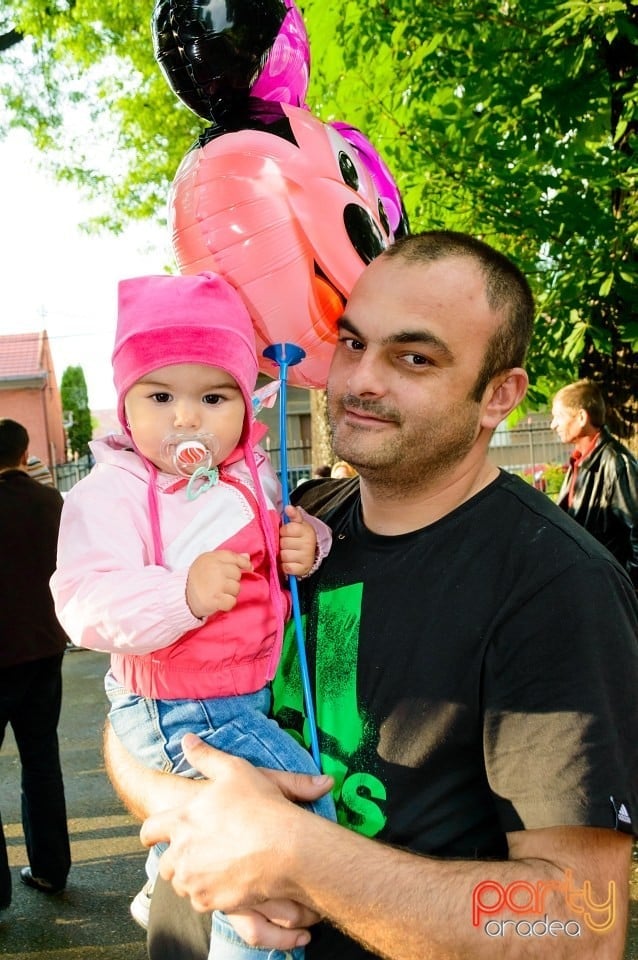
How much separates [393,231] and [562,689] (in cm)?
129

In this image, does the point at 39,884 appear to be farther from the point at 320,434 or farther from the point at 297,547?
the point at 320,434

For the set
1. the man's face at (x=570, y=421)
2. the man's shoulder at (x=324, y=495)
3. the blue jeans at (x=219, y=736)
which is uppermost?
the man's shoulder at (x=324, y=495)

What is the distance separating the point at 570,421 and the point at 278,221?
4181 millimetres

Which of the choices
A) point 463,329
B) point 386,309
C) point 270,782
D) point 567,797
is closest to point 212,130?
point 386,309

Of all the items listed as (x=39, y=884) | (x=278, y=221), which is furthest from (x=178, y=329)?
(x=39, y=884)

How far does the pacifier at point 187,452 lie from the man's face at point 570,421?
4.30 metres

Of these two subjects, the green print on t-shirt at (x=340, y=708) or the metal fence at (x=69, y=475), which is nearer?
the green print on t-shirt at (x=340, y=708)

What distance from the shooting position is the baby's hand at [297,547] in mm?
1854

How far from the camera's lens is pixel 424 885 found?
1.42 meters

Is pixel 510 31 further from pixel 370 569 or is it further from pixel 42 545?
pixel 370 569

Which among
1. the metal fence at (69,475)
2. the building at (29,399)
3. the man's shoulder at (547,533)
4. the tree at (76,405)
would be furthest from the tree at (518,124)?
the tree at (76,405)

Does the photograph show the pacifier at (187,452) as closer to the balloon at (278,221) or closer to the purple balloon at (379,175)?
the balloon at (278,221)

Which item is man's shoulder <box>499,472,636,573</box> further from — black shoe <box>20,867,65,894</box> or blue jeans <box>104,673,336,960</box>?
black shoe <box>20,867,65,894</box>

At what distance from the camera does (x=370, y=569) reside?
179 centimetres
